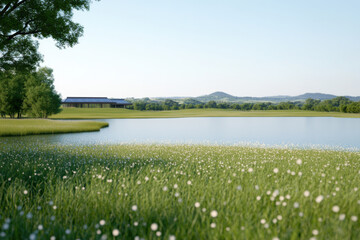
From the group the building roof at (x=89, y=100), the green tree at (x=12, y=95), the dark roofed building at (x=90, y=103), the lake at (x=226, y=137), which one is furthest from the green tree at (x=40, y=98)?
the building roof at (x=89, y=100)

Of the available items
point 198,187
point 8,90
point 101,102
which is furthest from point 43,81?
point 101,102

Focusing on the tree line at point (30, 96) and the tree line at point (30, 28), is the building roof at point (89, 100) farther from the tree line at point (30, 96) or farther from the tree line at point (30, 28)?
the tree line at point (30, 28)

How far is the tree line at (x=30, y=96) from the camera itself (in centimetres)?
5750

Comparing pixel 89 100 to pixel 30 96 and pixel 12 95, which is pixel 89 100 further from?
pixel 30 96

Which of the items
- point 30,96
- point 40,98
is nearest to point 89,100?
point 30,96

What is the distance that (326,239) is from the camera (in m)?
3.17

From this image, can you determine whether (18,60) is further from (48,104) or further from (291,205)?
(48,104)

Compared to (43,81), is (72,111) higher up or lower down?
lower down

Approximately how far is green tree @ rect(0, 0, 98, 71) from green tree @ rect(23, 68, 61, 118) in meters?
38.4

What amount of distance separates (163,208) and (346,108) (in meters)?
136

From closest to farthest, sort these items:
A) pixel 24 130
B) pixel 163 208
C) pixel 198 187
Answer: pixel 163 208, pixel 198 187, pixel 24 130

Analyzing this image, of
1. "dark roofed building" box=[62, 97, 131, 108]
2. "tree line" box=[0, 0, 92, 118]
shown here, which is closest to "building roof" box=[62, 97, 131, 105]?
"dark roofed building" box=[62, 97, 131, 108]

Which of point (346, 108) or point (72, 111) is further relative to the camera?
point (346, 108)

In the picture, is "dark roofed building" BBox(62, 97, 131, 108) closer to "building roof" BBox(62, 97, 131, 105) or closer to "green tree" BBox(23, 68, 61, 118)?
"building roof" BBox(62, 97, 131, 105)
